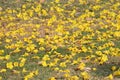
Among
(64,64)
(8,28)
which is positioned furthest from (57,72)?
(8,28)

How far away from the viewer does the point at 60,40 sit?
33.5 feet

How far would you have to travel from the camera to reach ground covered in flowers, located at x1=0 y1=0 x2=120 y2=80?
818cm

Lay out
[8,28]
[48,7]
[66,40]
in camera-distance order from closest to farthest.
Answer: [66,40]
[8,28]
[48,7]

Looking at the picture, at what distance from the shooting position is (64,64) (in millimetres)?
8375

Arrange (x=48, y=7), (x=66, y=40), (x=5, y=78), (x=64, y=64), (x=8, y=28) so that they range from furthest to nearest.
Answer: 1. (x=48, y=7)
2. (x=8, y=28)
3. (x=66, y=40)
4. (x=64, y=64)
5. (x=5, y=78)

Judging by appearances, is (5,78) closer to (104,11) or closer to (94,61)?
(94,61)

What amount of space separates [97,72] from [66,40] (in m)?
2.43

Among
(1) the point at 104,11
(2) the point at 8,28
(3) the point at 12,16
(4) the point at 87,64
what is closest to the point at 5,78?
(4) the point at 87,64

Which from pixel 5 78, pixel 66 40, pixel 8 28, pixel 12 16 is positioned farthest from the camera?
pixel 12 16

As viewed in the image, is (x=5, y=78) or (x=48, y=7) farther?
(x=48, y=7)

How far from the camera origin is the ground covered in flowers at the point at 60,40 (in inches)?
322

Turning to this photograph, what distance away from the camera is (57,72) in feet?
26.7

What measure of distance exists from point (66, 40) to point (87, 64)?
1.92 meters

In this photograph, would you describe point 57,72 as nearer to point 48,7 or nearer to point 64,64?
point 64,64
